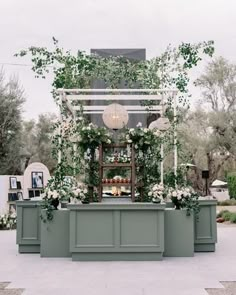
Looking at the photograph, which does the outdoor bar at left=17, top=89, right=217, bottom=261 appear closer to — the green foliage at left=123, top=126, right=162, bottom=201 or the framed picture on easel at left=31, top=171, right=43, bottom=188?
the green foliage at left=123, top=126, right=162, bottom=201

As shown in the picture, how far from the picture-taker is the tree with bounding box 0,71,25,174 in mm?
15336

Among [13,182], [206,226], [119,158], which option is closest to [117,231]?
[119,158]

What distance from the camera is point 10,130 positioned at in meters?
15.4

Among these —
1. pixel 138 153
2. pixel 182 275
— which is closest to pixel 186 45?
pixel 138 153

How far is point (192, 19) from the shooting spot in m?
11.9

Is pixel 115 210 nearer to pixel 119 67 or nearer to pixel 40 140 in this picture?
pixel 119 67

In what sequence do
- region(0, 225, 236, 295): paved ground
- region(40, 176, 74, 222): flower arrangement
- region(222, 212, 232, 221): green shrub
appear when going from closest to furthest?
region(0, 225, 236, 295): paved ground < region(40, 176, 74, 222): flower arrangement < region(222, 212, 232, 221): green shrub

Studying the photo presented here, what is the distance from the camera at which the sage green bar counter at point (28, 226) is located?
7344mm

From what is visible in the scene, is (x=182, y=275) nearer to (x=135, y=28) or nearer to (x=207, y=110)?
(x=135, y=28)

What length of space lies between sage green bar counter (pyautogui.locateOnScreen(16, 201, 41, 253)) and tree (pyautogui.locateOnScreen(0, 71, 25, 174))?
815 centimetres

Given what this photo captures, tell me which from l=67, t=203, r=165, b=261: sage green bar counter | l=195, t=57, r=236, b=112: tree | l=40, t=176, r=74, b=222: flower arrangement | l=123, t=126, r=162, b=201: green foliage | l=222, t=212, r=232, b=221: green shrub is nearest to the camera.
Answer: l=67, t=203, r=165, b=261: sage green bar counter

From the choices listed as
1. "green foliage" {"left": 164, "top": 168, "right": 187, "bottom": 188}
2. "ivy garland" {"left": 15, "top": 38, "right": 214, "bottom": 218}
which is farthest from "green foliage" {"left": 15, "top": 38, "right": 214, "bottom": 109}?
"green foliage" {"left": 164, "top": 168, "right": 187, "bottom": 188}

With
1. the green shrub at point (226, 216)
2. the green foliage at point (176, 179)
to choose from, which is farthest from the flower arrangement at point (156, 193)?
the green shrub at point (226, 216)

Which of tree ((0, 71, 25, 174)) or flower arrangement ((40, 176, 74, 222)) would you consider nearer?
flower arrangement ((40, 176, 74, 222))
